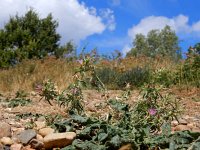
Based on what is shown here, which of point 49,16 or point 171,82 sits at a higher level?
point 49,16

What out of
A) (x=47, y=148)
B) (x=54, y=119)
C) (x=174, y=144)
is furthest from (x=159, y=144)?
(x=54, y=119)

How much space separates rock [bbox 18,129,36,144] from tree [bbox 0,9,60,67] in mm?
19233

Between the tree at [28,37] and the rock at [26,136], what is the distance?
63.1ft

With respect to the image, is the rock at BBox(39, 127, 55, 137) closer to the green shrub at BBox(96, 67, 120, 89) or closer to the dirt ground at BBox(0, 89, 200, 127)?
the dirt ground at BBox(0, 89, 200, 127)

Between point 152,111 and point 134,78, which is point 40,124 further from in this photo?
point 134,78

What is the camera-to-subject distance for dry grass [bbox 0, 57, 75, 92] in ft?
38.9

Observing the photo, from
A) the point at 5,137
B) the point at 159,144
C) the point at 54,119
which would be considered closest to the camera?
the point at 159,144

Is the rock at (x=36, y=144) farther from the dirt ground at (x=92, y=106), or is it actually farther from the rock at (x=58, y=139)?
the dirt ground at (x=92, y=106)

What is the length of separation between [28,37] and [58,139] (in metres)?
21.7

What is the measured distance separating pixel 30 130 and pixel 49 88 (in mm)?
422

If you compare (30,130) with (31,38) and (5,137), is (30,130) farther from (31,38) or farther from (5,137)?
(31,38)

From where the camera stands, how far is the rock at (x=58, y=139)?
3.91m

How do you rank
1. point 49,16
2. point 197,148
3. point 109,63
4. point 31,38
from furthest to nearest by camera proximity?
point 49,16 < point 31,38 < point 109,63 < point 197,148

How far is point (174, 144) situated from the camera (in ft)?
11.4
